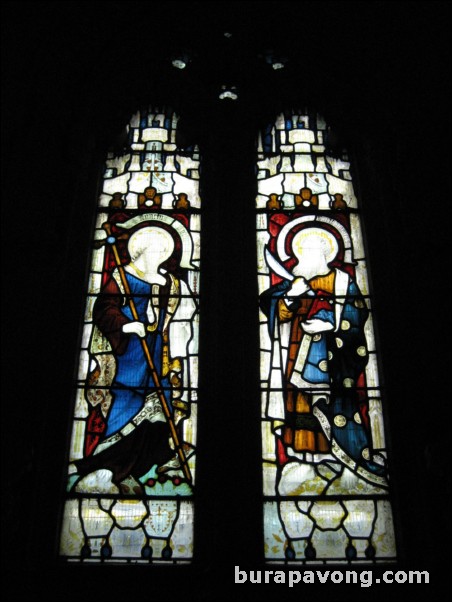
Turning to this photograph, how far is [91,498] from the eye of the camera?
4.14 metres

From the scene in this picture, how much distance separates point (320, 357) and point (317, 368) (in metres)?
0.07

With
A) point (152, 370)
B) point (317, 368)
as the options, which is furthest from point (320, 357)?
point (152, 370)

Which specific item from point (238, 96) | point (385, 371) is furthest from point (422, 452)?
point (238, 96)

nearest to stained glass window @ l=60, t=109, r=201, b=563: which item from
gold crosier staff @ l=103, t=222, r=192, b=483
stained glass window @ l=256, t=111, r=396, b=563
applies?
gold crosier staff @ l=103, t=222, r=192, b=483

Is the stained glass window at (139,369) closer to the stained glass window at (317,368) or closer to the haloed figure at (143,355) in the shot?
the haloed figure at (143,355)

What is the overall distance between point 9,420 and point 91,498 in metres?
0.53

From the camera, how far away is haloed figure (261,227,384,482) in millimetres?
4305

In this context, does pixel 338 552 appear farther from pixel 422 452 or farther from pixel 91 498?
pixel 91 498

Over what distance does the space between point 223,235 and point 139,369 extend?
92 centimetres

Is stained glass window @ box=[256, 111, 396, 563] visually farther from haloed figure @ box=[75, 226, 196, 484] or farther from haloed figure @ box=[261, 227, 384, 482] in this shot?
haloed figure @ box=[75, 226, 196, 484]

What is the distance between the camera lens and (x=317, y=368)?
453cm

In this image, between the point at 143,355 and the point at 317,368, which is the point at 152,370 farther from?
the point at 317,368

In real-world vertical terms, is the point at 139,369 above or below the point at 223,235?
below

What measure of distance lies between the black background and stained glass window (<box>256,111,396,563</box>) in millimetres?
96
